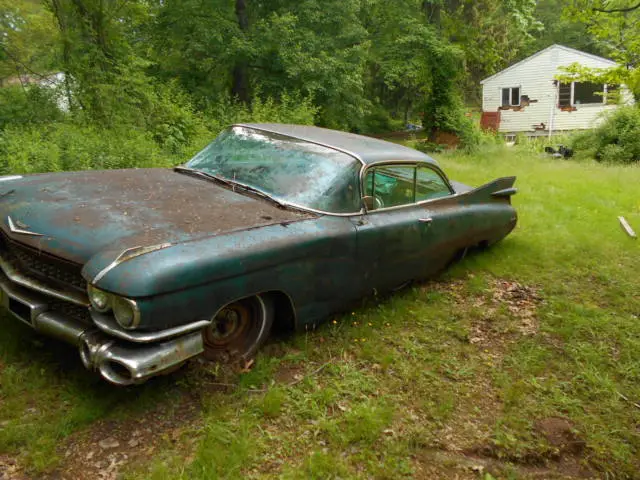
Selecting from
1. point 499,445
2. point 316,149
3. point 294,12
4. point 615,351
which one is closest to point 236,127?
point 316,149

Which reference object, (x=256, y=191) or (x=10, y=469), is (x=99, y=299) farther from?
(x=256, y=191)

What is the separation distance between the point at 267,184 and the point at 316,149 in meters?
0.55

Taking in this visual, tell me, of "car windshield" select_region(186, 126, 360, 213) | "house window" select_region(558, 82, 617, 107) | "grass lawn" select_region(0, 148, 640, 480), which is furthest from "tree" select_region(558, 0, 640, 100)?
"house window" select_region(558, 82, 617, 107)

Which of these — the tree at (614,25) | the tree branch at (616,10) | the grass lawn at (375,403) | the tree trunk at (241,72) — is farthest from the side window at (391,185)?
the tree trunk at (241,72)

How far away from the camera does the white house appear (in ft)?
78.9

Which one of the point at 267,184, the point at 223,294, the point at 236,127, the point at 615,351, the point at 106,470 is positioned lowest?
the point at 615,351

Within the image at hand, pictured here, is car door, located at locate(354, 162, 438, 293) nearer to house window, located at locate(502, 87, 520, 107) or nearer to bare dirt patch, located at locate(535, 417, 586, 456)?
bare dirt patch, located at locate(535, 417, 586, 456)

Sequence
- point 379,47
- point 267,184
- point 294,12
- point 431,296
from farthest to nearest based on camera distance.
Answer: point 379,47 < point 294,12 < point 431,296 < point 267,184

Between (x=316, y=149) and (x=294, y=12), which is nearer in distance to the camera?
(x=316, y=149)

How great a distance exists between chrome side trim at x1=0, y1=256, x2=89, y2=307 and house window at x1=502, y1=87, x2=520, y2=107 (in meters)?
27.1

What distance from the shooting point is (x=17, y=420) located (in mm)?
2594

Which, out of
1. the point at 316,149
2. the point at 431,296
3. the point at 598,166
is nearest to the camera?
the point at 316,149

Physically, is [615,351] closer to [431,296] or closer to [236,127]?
[431,296]

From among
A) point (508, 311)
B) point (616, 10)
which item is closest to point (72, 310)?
point (508, 311)
